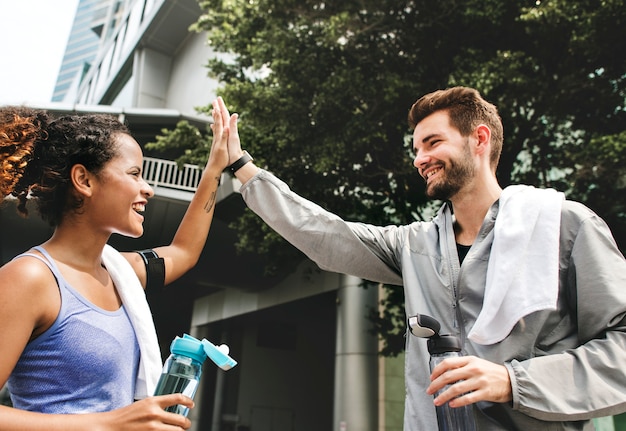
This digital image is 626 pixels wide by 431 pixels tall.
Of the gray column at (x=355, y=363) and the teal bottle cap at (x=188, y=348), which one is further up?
the gray column at (x=355, y=363)

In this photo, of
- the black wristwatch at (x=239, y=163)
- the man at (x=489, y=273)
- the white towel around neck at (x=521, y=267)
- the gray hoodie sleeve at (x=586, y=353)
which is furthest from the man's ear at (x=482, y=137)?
the black wristwatch at (x=239, y=163)

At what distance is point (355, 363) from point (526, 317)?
12587mm

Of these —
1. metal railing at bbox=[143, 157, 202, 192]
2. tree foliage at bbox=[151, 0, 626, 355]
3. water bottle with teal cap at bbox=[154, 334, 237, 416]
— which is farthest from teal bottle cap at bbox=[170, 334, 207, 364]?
metal railing at bbox=[143, 157, 202, 192]

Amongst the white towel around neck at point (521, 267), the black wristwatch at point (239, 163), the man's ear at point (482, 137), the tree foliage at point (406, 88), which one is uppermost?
the tree foliage at point (406, 88)

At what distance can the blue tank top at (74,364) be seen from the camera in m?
1.42

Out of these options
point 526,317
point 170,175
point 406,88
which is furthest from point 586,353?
point 170,175

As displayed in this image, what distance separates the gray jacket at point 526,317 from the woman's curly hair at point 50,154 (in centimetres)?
69

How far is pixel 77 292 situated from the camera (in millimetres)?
1543

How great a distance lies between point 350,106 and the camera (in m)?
9.43

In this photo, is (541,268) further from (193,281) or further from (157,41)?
(157,41)

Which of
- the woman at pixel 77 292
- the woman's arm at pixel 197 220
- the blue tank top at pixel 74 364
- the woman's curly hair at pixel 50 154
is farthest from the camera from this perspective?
the woman's arm at pixel 197 220

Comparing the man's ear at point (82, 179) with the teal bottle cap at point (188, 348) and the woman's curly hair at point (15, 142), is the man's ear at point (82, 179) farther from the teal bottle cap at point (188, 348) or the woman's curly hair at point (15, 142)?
the teal bottle cap at point (188, 348)

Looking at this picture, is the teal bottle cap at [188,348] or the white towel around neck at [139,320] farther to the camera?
the white towel around neck at [139,320]

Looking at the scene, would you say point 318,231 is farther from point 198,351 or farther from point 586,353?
point 586,353
